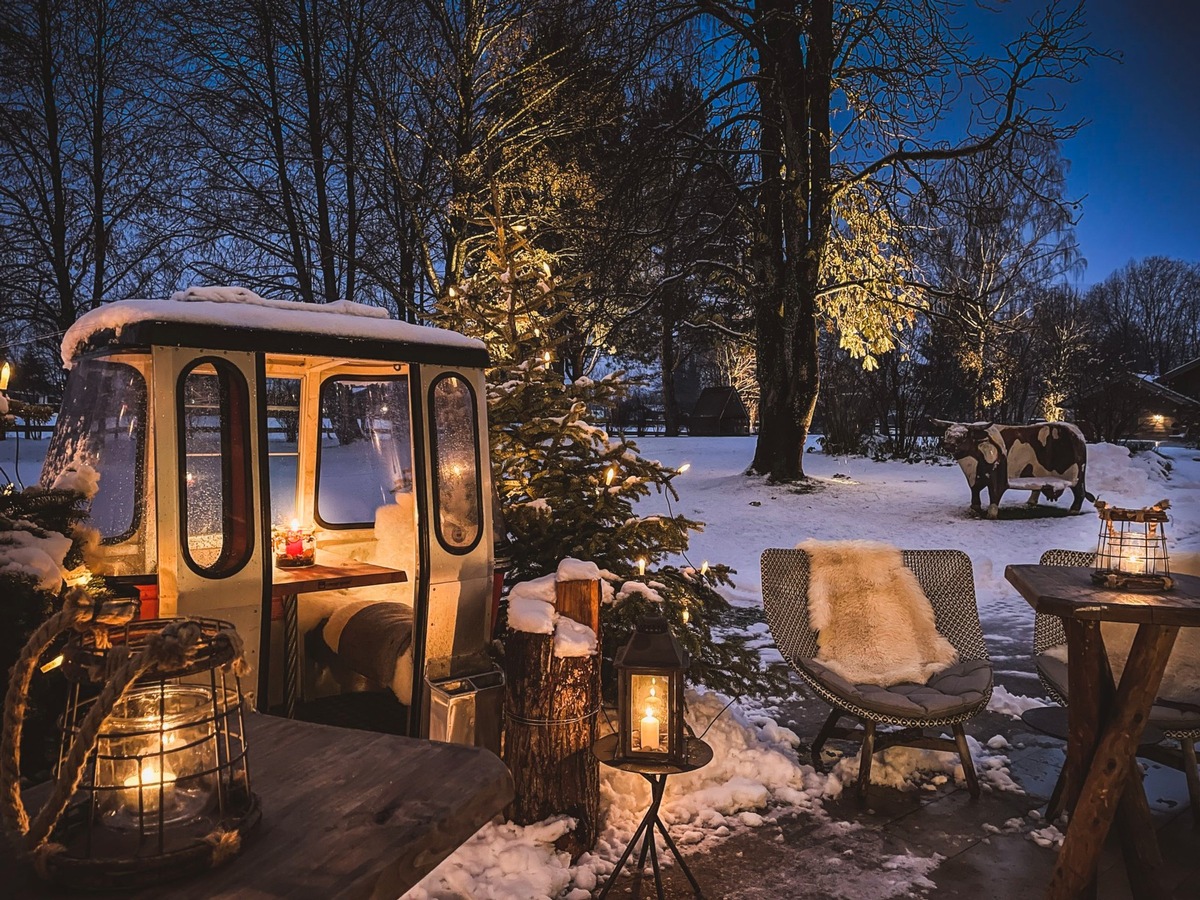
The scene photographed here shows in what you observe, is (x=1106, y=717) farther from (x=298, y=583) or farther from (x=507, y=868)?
(x=298, y=583)

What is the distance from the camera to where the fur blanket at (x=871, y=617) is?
432cm

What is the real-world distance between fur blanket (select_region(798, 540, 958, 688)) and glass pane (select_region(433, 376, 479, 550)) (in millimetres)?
2057

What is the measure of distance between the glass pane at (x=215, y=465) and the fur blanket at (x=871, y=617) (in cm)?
306

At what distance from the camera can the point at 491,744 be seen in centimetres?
371

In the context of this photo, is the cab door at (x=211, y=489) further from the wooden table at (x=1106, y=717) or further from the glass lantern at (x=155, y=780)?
the wooden table at (x=1106, y=717)

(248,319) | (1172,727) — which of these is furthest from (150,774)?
(1172,727)

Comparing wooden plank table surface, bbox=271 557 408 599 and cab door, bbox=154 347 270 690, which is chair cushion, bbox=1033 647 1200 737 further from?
cab door, bbox=154 347 270 690

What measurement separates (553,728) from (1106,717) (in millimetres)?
2386

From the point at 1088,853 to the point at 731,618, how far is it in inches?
177

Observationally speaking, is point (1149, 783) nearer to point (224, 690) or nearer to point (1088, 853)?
point (1088, 853)

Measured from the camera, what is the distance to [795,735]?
461cm

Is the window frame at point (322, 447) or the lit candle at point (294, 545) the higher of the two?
the window frame at point (322, 447)

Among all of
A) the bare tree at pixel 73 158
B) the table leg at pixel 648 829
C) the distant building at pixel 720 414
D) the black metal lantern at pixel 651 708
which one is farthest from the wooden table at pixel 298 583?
the distant building at pixel 720 414

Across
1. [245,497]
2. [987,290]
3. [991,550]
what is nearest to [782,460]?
[991,550]
